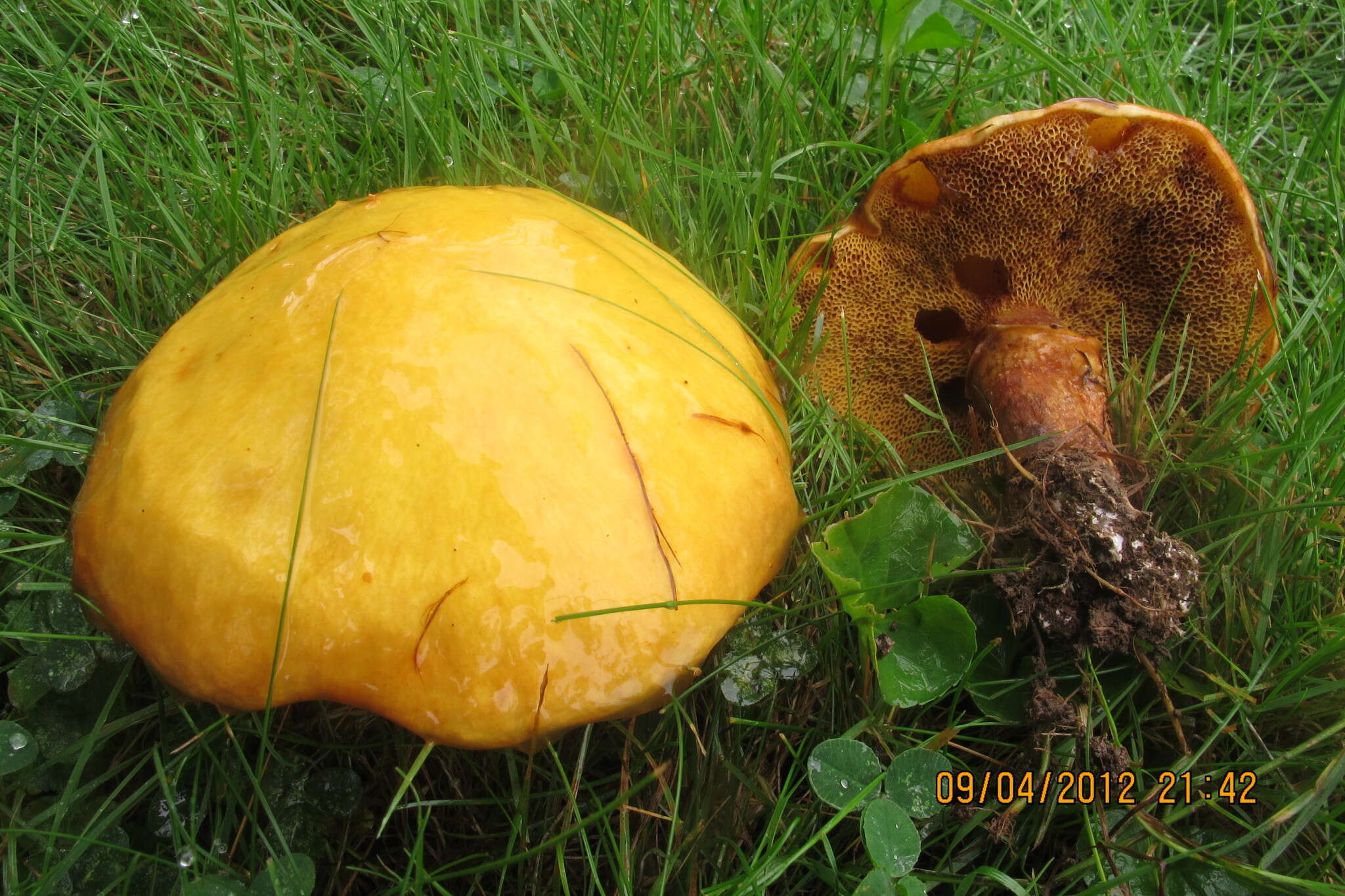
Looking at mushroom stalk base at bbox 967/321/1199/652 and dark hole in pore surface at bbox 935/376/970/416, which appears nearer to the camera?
mushroom stalk base at bbox 967/321/1199/652

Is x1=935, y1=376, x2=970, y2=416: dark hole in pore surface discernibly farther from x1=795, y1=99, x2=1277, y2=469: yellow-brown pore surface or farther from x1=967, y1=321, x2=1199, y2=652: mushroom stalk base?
x1=967, y1=321, x2=1199, y2=652: mushroom stalk base

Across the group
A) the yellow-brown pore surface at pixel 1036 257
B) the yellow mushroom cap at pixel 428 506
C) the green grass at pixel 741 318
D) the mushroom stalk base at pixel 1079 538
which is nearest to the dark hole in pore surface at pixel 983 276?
the yellow-brown pore surface at pixel 1036 257

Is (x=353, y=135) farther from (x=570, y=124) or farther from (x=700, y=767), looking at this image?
(x=700, y=767)
